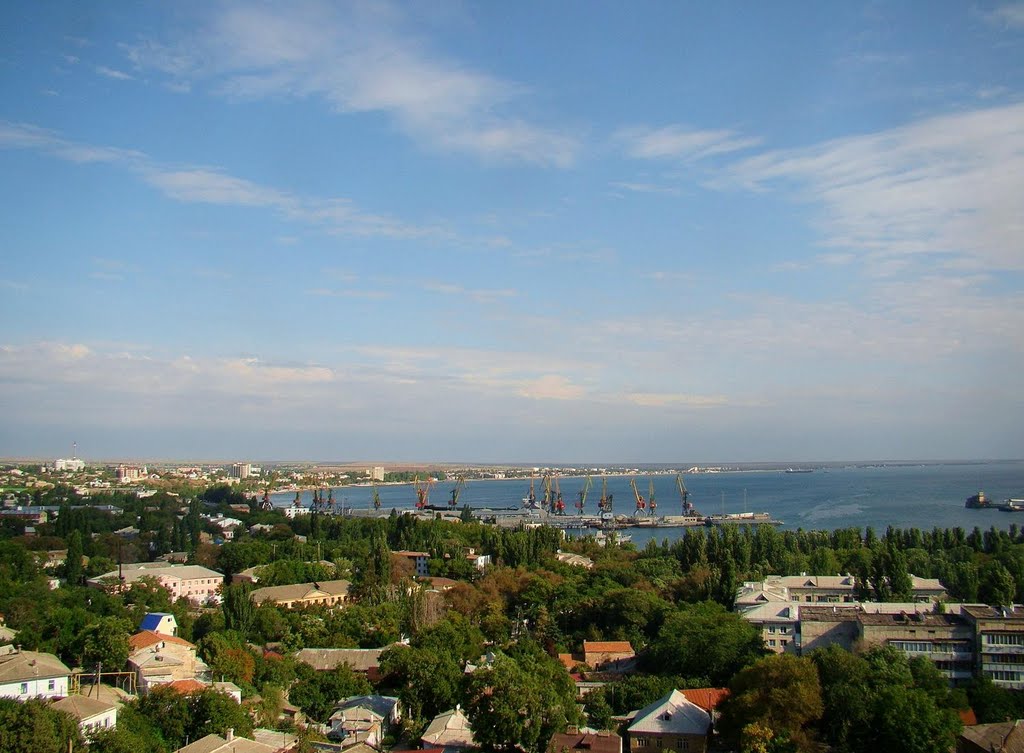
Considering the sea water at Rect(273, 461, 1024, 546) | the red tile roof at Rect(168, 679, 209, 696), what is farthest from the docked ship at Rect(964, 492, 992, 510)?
the red tile roof at Rect(168, 679, 209, 696)

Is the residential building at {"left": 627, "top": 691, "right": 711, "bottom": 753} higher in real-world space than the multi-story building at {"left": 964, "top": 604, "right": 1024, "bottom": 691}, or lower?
lower

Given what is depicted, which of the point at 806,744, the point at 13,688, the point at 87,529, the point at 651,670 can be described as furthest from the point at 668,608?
the point at 87,529

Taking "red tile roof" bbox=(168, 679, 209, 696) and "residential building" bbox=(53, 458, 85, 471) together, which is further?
"residential building" bbox=(53, 458, 85, 471)

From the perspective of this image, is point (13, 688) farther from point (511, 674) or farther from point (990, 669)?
point (990, 669)

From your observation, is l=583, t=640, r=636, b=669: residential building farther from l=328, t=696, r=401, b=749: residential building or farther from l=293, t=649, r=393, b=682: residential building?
l=328, t=696, r=401, b=749: residential building

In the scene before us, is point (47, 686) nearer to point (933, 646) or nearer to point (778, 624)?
point (778, 624)

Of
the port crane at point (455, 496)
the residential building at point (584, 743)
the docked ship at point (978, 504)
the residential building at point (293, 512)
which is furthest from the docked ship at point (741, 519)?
the residential building at point (584, 743)
